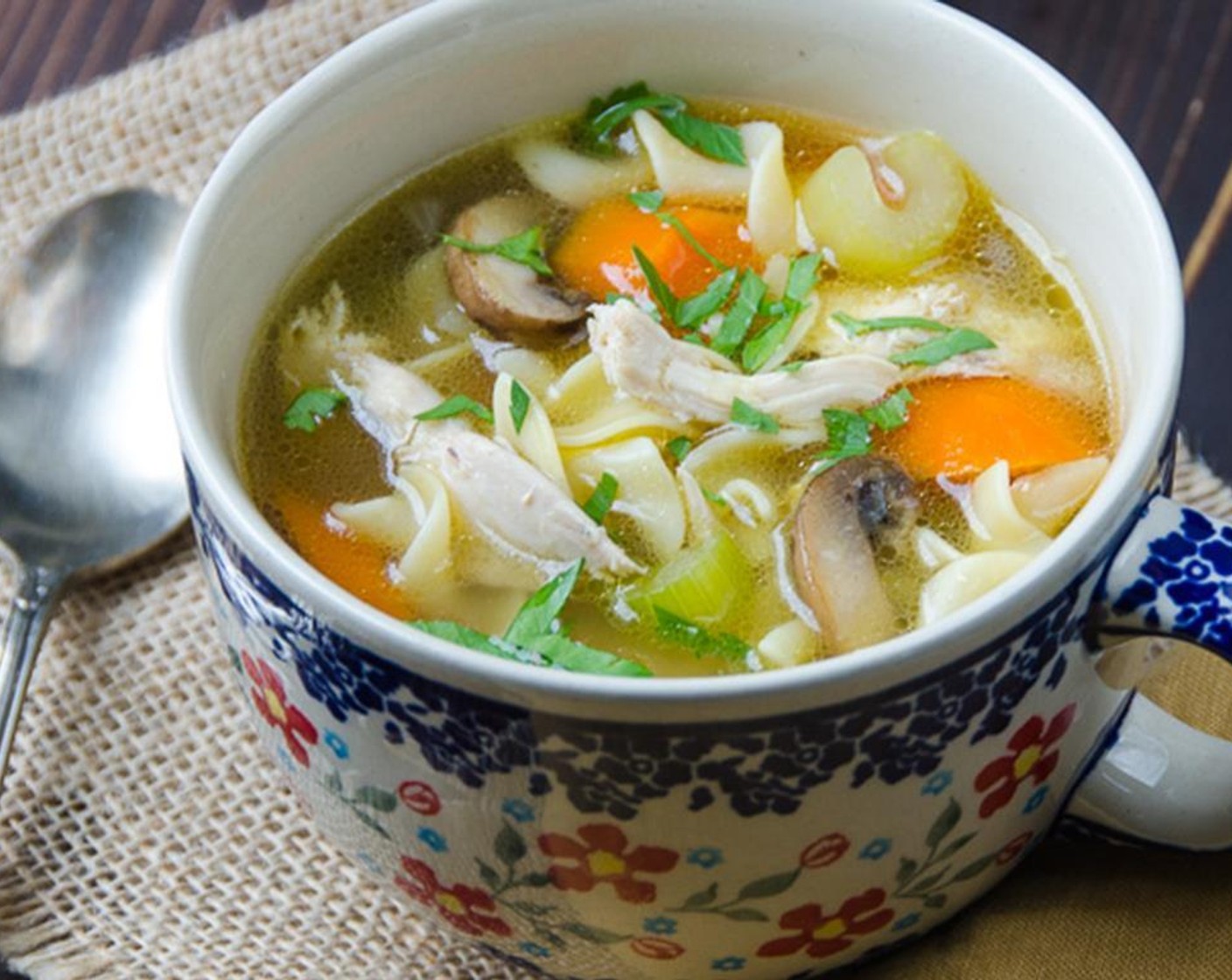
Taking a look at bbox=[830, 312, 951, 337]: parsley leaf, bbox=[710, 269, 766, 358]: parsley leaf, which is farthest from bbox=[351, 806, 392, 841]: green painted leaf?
bbox=[830, 312, 951, 337]: parsley leaf

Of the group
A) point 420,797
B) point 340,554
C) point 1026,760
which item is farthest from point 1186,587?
point 340,554

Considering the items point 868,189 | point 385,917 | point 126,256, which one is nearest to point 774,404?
point 868,189

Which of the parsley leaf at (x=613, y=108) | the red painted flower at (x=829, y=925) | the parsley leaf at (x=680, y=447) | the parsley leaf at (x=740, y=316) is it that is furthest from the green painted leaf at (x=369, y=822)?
the parsley leaf at (x=613, y=108)

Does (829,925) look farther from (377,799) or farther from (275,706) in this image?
(275,706)

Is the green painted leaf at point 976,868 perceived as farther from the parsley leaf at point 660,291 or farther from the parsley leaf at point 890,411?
the parsley leaf at point 660,291

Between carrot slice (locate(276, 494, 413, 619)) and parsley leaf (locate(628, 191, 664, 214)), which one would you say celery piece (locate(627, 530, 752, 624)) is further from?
parsley leaf (locate(628, 191, 664, 214))
